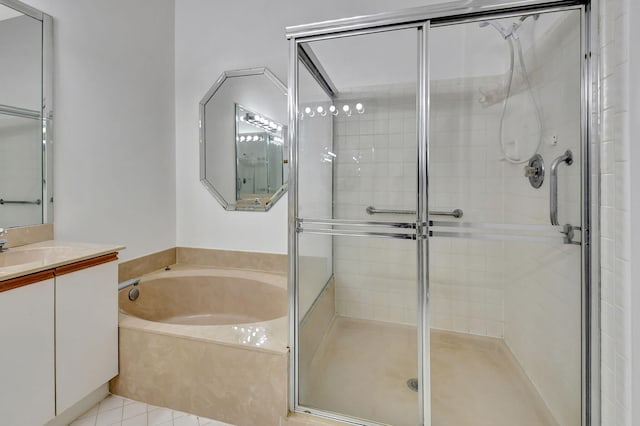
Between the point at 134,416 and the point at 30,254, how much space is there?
0.95 metres

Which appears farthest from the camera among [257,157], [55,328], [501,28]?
[257,157]

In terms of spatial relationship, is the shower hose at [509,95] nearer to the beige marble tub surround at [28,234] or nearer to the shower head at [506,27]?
the shower head at [506,27]

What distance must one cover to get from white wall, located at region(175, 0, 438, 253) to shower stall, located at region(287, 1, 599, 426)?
0.72m

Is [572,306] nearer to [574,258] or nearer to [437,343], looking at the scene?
[574,258]

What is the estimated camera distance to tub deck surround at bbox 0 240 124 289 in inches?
49.5

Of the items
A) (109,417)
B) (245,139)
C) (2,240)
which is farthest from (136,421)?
(245,139)

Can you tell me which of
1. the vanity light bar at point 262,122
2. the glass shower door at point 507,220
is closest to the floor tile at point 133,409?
the glass shower door at point 507,220

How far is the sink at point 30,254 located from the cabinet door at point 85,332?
6.8 inches

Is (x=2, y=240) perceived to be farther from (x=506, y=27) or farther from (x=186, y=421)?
(x=506, y=27)

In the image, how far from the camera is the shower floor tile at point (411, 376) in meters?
1.37

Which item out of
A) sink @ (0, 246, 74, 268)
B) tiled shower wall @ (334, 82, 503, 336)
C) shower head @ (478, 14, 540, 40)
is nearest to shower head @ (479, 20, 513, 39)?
shower head @ (478, 14, 540, 40)

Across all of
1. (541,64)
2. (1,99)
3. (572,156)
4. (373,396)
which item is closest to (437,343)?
(373,396)

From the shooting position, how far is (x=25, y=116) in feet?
5.19

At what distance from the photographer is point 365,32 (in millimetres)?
1350
